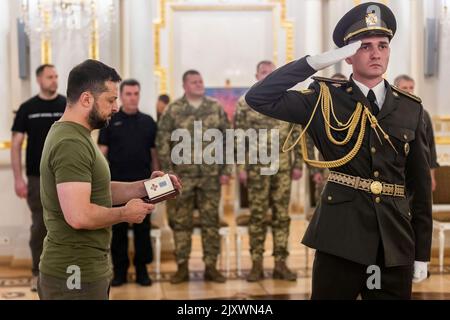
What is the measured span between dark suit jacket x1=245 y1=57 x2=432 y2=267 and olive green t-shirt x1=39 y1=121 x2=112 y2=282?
0.58 m

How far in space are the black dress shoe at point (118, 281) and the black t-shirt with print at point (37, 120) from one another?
35.6 inches

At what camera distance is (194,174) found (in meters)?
5.28

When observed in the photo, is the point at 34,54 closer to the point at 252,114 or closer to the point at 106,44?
the point at 106,44

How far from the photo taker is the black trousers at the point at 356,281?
98.1 inches

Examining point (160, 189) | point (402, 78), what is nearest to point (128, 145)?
point (402, 78)

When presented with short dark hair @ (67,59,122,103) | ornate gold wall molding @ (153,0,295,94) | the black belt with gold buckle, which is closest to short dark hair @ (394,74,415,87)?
the black belt with gold buckle

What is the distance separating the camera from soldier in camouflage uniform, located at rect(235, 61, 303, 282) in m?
5.21

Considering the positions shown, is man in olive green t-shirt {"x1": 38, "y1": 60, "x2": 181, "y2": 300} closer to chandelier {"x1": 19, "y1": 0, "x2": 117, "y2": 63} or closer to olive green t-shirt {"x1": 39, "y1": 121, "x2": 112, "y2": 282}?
olive green t-shirt {"x1": 39, "y1": 121, "x2": 112, "y2": 282}

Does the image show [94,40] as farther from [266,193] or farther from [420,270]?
[420,270]

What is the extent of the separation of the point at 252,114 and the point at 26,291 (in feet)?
6.23

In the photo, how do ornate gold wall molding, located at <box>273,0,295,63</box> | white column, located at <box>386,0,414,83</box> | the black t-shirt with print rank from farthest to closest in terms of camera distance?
ornate gold wall molding, located at <box>273,0,295,63</box> → the black t-shirt with print → white column, located at <box>386,0,414,83</box>

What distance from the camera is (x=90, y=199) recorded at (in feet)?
7.72

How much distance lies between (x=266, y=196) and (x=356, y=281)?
109 inches
